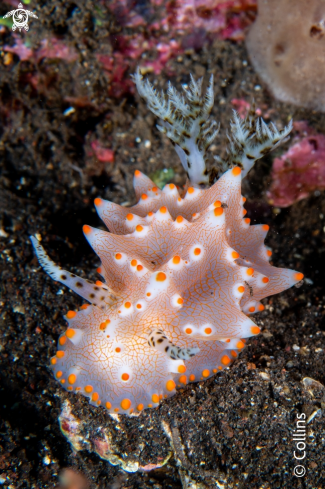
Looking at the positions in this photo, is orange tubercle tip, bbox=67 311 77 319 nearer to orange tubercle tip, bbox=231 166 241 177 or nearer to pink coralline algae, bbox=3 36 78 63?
orange tubercle tip, bbox=231 166 241 177

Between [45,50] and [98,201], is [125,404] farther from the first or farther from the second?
[45,50]

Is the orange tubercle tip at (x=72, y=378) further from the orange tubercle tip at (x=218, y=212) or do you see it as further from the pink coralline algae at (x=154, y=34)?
the pink coralline algae at (x=154, y=34)

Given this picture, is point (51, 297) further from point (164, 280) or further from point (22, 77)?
point (22, 77)

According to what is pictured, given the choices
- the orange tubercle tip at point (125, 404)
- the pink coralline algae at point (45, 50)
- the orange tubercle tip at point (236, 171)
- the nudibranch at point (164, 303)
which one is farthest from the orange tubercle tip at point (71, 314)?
the pink coralline algae at point (45, 50)

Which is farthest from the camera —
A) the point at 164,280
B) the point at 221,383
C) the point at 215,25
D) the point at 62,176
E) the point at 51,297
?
the point at 62,176

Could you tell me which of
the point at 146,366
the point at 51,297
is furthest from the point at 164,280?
the point at 51,297

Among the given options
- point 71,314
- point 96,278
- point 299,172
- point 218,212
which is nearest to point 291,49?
point 299,172
